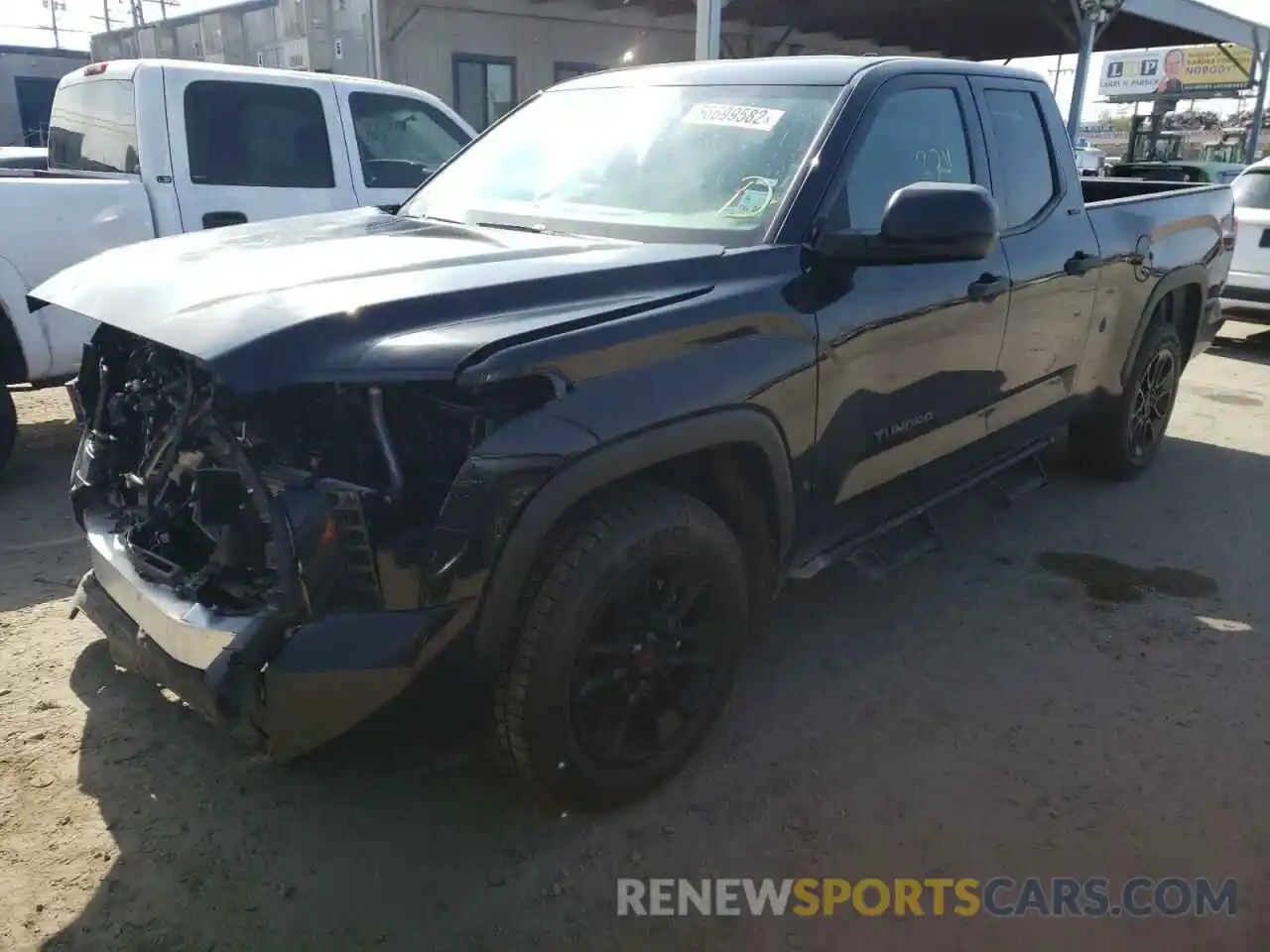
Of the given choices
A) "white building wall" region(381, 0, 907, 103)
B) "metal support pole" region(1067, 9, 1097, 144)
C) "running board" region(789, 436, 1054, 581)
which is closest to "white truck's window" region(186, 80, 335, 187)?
"running board" region(789, 436, 1054, 581)

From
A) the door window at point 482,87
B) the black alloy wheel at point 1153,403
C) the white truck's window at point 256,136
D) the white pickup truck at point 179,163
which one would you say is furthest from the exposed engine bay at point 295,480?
the door window at point 482,87

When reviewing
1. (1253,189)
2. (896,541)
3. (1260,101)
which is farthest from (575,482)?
(1260,101)

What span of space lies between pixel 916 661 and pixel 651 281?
5.85 ft

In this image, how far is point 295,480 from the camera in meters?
2.21

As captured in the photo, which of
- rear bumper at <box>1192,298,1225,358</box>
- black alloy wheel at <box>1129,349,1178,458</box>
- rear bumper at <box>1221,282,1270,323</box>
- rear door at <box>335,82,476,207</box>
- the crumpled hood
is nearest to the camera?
the crumpled hood

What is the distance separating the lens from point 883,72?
3256 millimetres

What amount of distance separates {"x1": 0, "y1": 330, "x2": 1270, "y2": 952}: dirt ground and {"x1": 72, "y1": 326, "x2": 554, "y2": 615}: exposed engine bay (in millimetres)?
437

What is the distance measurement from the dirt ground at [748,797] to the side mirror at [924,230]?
144cm

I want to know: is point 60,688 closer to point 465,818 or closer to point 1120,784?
point 465,818

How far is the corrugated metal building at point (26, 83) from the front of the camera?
2692 centimetres

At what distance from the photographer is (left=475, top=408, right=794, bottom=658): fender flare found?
2205 mm

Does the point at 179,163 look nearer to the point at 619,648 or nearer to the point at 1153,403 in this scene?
the point at 619,648

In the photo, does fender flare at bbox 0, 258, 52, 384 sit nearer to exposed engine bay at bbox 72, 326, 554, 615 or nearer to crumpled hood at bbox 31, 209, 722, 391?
crumpled hood at bbox 31, 209, 722, 391

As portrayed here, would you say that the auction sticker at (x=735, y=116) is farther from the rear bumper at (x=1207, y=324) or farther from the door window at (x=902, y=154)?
the rear bumper at (x=1207, y=324)
